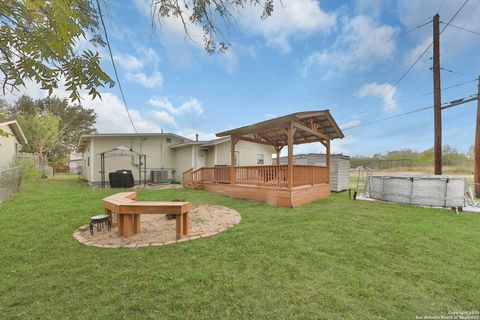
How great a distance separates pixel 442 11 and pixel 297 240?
38.6 feet

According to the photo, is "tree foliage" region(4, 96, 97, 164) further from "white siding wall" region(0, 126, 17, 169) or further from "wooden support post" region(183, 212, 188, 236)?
"wooden support post" region(183, 212, 188, 236)

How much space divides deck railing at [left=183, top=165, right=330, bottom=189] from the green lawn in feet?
9.47

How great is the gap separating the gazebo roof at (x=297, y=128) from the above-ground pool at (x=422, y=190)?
298cm

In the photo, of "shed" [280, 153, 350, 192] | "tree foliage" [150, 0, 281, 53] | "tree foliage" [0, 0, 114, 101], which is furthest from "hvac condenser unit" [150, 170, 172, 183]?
"tree foliage" [0, 0, 114, 101]

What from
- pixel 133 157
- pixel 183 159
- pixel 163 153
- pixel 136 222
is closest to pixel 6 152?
pixel 133 157

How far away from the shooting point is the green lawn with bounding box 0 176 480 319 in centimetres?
208

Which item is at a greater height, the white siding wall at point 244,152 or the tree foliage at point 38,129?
the tree foliage at point 38,129

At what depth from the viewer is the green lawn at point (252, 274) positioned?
208 centimetres

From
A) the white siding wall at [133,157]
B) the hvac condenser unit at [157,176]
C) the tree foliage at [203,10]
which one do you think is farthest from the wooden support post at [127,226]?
the white siding wall at [133,157]

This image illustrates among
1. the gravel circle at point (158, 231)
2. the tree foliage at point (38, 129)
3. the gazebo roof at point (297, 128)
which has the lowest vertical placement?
the gravel circle at point (158, 231)

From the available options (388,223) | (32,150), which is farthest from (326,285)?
(32,150)

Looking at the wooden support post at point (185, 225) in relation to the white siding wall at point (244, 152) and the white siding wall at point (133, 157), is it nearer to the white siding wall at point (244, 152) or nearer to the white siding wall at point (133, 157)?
the white siding wall at point (244, 152)

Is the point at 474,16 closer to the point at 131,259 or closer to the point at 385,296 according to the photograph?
the point at 385,296

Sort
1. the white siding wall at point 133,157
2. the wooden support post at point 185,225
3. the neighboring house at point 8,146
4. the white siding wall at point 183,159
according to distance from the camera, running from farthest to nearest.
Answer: the white siding wall at point 183,159 < the white siding wall at point 133,157 < the neighboring house at point 8,146 < the wooden support post at point 185,225
